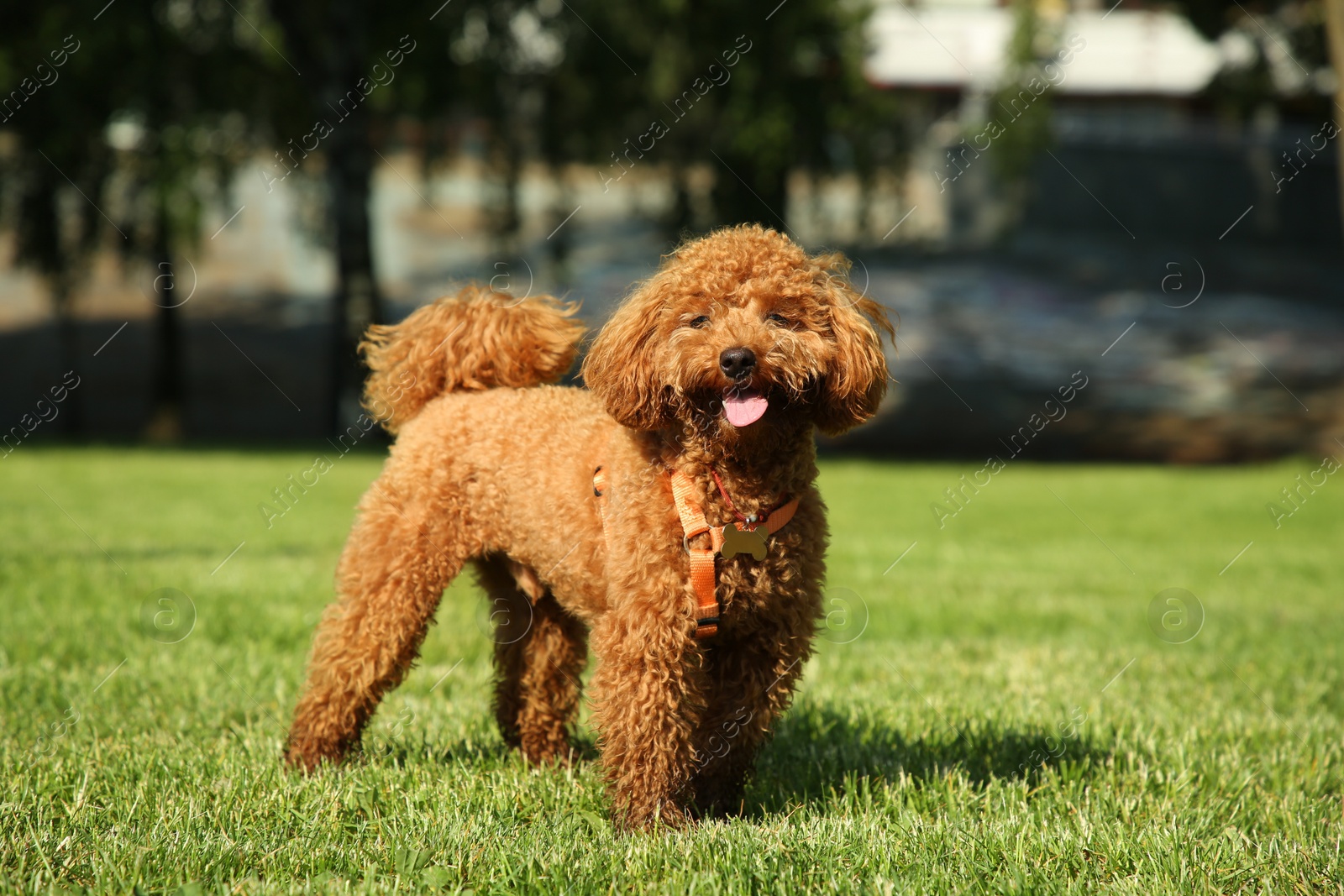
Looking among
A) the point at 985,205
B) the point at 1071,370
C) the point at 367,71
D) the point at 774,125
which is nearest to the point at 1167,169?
the point at 985,205

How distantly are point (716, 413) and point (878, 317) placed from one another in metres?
0.72

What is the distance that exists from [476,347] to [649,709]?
66.3 inches

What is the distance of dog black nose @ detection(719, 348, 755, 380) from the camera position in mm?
3174

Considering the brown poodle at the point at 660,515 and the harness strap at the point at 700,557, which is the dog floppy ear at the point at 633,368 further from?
the harness strap at the point at 700,557

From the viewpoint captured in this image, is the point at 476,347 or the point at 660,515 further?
the point at 476,347

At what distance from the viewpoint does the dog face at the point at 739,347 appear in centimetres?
325

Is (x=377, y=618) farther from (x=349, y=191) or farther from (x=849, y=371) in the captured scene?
(x=349, y=191)

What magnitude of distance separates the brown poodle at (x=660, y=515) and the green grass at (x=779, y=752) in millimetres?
278

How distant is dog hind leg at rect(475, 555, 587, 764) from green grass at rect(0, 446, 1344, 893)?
0.22 metres

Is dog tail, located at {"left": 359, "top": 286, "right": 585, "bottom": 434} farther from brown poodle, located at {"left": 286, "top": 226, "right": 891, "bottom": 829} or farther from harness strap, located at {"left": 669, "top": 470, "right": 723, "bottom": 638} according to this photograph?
harness strap, located at {"left": 669, "top": 470, "right": 723, "bottom": 638}

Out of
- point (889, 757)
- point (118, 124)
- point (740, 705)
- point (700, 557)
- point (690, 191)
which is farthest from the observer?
point (690, 191)

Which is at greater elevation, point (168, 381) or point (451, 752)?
point (168, 381)

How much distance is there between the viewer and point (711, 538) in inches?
131

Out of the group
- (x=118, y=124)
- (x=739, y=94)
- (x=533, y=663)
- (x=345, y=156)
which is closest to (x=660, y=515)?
(x=533, y=663)
